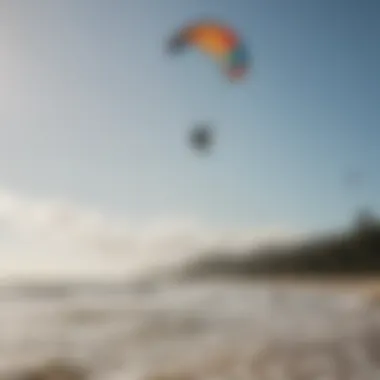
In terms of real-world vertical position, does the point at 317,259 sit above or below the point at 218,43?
below

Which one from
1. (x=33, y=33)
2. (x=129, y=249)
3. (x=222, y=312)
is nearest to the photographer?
(x=33, y=33)

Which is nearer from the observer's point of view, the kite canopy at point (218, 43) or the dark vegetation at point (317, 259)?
the kite canopy at point (218, 43)

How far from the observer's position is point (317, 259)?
4.46m

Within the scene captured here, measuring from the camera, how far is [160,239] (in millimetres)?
3215

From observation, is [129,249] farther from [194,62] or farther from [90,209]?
[194,62]

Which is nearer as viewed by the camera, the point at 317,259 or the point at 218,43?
the point at 218,43

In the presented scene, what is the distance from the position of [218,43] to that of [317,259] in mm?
1938

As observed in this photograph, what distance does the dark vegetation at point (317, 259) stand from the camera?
3.72 meters

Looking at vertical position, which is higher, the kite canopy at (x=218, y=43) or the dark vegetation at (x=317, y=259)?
the kite canopy at (x=218, y=43)

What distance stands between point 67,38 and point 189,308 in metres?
1.56

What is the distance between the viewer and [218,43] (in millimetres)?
3066

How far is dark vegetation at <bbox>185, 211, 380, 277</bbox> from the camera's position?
3719 mm

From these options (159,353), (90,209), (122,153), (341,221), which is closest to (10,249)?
(90,209)

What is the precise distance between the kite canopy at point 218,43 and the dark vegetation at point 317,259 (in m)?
0.96
